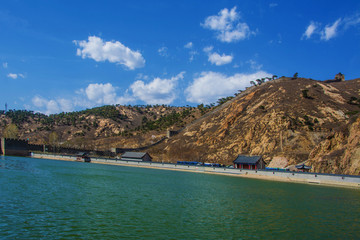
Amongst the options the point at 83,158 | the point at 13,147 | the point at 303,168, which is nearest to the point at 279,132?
the point at 303,168

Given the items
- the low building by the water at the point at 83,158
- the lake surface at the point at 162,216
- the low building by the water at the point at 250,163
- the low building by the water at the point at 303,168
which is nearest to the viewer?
the lake surface at the point at 162,216

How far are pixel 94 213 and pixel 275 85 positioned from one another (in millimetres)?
131861

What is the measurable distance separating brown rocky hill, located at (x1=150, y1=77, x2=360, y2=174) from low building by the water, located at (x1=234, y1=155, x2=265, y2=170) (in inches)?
192

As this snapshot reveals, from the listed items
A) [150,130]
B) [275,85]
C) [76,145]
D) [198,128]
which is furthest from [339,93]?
[76,145]

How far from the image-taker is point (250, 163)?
89.1 meters

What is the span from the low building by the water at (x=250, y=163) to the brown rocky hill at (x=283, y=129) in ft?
16.0

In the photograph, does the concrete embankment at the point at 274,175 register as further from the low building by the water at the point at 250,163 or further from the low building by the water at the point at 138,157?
the low building by the water at the point at 138,157

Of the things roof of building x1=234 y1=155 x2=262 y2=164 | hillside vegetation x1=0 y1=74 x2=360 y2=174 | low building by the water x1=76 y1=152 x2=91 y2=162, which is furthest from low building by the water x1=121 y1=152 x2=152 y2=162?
roof of building x1=234 y1=155 x2=262 y2=164

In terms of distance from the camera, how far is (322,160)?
241ft

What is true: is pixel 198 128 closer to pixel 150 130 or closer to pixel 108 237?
pixel 150 130

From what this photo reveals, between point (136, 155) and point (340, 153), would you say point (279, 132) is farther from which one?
point (136, 155)

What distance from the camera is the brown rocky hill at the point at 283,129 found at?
74.8 m

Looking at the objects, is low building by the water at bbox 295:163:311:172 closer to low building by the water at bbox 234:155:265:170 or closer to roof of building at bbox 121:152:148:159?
low building by the water at bbox 234:155:265:170

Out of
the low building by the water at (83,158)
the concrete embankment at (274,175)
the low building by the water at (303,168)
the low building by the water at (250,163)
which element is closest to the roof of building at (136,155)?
the concrete embankment at (274,175)
